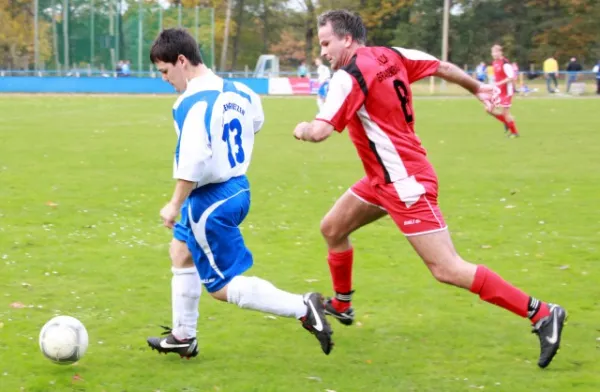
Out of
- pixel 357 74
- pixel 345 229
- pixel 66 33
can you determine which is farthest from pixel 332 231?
pixel 66 33

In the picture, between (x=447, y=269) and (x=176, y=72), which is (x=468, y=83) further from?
(x=176, y=72)

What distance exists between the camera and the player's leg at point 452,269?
5219 millimetres

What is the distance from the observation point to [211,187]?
5.15 m

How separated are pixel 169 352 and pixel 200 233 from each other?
0.87 m

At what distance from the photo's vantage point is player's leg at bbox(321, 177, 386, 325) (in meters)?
5.88

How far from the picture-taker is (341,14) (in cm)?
522

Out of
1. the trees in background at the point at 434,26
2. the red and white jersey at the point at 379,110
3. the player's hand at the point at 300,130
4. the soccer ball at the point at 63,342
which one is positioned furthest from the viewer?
the trees in background at the point at 434,26

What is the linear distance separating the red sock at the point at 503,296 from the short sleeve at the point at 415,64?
120 cm

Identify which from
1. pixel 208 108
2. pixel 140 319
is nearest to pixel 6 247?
pixel 140 319

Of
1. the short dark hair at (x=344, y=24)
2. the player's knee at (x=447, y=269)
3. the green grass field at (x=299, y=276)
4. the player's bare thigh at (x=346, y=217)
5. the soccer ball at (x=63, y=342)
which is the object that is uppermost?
the short dark hair at (x=344, y=24)

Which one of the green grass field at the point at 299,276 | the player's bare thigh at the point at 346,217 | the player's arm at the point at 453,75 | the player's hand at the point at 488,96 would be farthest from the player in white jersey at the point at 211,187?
the player's hand at the point at 488,96

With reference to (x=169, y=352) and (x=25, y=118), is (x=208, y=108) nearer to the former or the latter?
(x=169, y=352)

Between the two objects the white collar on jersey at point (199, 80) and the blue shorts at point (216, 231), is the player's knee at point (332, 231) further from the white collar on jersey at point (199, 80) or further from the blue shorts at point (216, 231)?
the white collar on jersey at point (199, 80)


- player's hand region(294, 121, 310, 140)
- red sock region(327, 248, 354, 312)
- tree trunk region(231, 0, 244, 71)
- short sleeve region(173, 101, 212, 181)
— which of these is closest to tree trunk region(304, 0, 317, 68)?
tree trunk region(231, 0, 244, 71)
